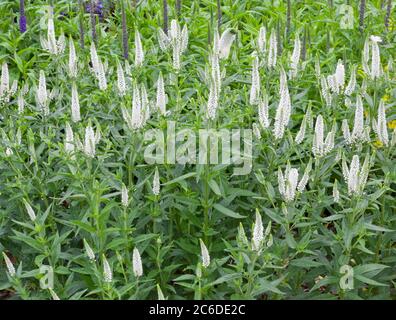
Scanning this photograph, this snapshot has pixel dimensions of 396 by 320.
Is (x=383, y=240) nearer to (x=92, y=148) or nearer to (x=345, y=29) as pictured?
(x=92, y=148)

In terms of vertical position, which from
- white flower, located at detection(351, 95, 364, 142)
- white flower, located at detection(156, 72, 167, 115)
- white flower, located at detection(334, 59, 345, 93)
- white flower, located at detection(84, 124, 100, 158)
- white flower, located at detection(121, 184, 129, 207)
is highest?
white flower, located at detection(334, 59, 345, 93)

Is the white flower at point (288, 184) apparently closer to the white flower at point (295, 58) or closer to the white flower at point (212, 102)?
the white flower at point (212, 102)

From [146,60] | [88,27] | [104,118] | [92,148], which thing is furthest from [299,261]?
[88,27]

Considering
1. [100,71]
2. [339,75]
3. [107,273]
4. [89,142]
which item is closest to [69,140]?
[89,142]

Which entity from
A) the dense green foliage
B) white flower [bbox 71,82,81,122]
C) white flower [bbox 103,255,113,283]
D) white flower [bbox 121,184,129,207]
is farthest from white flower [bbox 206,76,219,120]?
white flower [bbox 103,255,113,283]

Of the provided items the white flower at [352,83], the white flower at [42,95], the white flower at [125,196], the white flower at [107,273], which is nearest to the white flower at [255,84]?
the white flower at [352,83]

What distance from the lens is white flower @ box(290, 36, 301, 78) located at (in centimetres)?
489

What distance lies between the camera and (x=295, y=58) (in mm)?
4930

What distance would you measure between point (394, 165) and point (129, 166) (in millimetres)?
1634

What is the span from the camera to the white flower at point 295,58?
16.0ft

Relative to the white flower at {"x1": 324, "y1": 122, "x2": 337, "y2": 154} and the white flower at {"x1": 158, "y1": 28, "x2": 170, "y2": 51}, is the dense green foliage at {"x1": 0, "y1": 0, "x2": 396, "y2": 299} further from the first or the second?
the white flower at {"x1": 158, "y1": 28, "x2": 170, "y2": 51}

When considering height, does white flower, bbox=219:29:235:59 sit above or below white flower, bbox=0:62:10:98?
above

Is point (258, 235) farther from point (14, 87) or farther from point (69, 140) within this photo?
point (14, 87)
